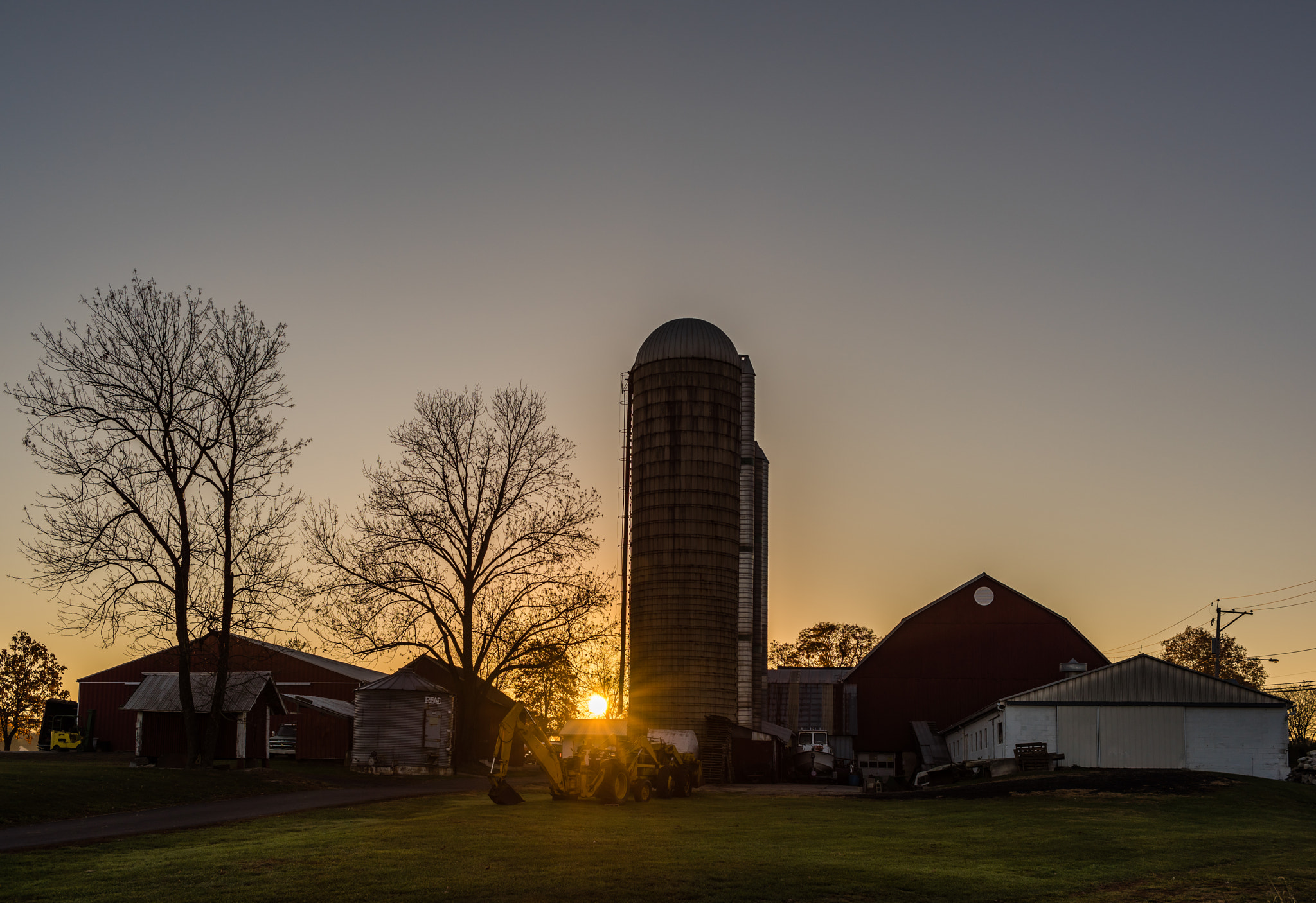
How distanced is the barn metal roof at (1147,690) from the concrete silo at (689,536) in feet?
37.6

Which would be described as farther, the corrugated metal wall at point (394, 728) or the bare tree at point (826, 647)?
the bare tree at point (826, 647)

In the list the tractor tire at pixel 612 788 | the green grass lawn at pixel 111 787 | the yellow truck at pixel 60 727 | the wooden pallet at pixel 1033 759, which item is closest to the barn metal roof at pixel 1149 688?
the wooden pallet at pixel 1033 759

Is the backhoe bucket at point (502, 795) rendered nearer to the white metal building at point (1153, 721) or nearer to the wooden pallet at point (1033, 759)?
the wooden pallet at point (1033, 759)

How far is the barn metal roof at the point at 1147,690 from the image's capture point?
140 feet

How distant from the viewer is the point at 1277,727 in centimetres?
4247

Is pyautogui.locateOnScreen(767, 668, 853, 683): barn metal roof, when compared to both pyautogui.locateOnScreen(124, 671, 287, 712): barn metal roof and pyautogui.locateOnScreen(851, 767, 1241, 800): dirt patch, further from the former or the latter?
pyautogui.locateOnScreen(124, 671, 287, 712): barn metal roof

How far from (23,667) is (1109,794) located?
72716 millimetres

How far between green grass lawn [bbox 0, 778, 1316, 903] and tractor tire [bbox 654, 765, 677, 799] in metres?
5.43

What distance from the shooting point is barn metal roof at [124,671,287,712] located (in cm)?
4069

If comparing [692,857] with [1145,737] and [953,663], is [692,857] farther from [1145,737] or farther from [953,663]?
[953,663]

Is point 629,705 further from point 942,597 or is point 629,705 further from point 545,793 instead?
point 942,597

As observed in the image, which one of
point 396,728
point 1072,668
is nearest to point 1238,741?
point 1072,668

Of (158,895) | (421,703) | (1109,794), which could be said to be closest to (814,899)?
(158,895)

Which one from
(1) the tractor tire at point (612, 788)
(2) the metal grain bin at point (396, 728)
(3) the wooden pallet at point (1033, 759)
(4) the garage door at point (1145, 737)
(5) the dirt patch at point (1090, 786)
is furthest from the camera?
(2) the metal grain bin at point (396, 728)
